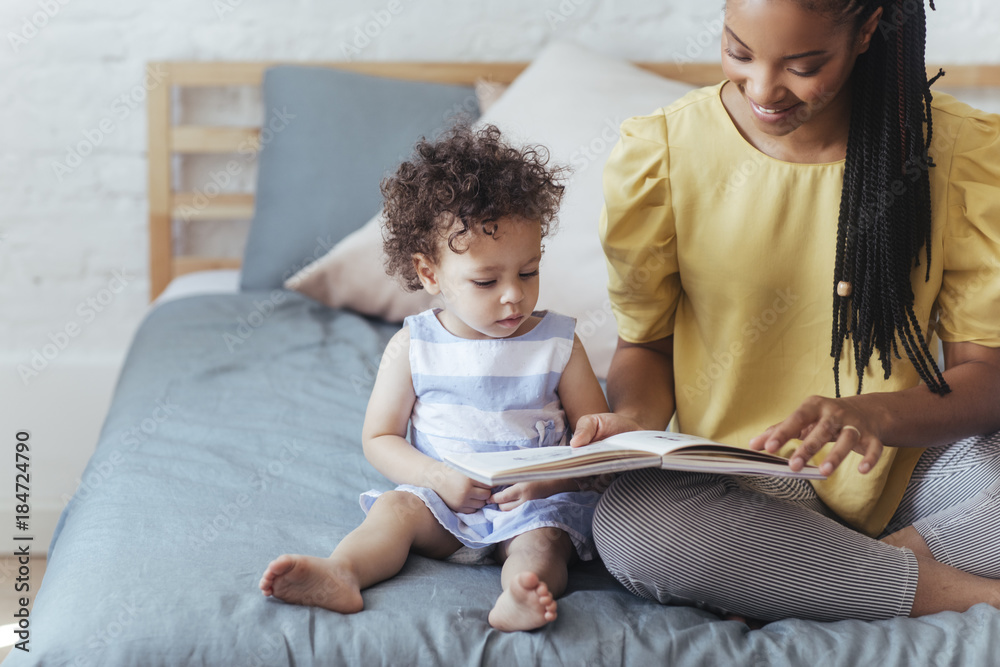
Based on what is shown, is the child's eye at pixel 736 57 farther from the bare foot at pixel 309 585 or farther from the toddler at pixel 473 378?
the bare foot at pixel 309 585

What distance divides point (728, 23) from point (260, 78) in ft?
4.82

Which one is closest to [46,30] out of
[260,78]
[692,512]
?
[260,78]

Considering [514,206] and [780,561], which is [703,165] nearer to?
[514,206]

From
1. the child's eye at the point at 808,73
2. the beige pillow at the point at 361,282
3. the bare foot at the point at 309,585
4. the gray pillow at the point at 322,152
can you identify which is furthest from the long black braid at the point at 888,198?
the gray pillow at the point at 322,152

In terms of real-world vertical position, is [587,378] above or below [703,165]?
below

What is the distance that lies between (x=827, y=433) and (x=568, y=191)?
0.90 meters

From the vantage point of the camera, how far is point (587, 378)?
3.41 feet

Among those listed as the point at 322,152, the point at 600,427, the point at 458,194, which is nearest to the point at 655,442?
the point at 600,427

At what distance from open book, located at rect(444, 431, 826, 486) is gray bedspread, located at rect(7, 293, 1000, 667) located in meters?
0.12

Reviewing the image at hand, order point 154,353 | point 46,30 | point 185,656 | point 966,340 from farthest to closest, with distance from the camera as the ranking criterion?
point 46,30 < point 154,353 < point 966,340 < point 185,656

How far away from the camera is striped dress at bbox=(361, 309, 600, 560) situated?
1001mm

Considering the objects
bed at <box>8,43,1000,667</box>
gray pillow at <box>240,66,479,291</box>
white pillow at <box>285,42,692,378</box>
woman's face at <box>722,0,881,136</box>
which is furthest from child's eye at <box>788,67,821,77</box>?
gray pillow at <box>240,66,479,291</box>

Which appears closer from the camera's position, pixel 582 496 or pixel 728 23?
pixel 728 23

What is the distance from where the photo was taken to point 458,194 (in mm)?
964
